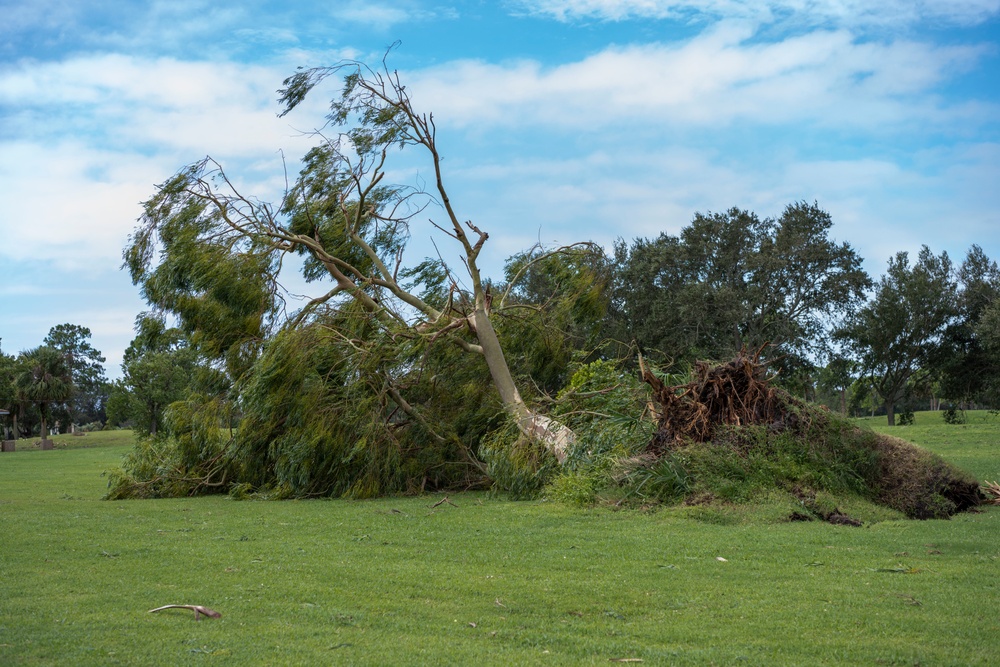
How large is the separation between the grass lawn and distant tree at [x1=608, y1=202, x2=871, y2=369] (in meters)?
31.0

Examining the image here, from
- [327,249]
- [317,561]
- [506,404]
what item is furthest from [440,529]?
[327,249]

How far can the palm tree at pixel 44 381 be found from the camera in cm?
5828

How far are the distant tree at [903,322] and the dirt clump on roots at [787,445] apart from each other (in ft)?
111

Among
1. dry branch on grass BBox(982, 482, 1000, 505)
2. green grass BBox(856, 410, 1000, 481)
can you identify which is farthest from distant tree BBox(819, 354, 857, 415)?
dry branch on grass BBox(982, 482, 1000, 505)

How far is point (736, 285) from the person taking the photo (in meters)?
43.4

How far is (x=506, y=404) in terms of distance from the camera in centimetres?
1576

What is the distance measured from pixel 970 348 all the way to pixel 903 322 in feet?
12.0

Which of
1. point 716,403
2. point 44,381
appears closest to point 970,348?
point 716,403

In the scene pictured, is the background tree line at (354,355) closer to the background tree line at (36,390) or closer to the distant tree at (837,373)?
the distant tree at (837,373)

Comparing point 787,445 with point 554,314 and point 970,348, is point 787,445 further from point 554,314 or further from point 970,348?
point 970,348

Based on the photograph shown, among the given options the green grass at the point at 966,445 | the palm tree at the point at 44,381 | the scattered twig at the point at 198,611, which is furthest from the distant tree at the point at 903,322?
the palm tree at the point at 44,381

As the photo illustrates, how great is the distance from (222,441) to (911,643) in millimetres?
13275

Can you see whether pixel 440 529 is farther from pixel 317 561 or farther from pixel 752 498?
pixel 752 498

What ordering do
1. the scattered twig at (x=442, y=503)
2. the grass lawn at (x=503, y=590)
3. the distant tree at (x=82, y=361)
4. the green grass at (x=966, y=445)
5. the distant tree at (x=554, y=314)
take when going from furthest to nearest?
the distant tree at (x=82, y=361)
the distant tree at (x=554, y=314)
the green grass at (x=966, y=445)
the scattered twig at (x=442, y=503)
the grass lawn at (x=503, y=590)
